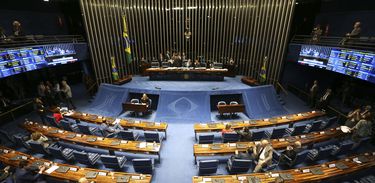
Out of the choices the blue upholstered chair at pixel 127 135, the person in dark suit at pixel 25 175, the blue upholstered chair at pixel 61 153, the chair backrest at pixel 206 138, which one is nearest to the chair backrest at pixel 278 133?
the chair backrest at pixel 206 138

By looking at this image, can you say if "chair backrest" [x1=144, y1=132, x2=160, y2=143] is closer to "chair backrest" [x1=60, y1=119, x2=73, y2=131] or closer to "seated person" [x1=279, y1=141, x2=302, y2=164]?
"chair backrest" [x1=60, y1=119, x2=73, y2=131]

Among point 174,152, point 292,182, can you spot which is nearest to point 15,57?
point 174,152

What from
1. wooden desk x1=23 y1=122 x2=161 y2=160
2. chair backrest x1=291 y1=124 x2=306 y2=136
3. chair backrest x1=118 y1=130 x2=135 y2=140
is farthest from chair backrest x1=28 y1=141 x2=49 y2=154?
chair backrest x1=291 y1=124 x2=306 y2=136

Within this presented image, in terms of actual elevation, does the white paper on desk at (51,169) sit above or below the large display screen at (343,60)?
below

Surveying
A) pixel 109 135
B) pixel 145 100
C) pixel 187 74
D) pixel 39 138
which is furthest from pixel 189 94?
pixel 39 138

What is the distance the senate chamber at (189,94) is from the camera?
20.3ft

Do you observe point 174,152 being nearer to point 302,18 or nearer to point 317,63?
point 317,63

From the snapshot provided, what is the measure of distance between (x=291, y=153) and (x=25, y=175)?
8202mm

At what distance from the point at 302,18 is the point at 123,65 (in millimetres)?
13744

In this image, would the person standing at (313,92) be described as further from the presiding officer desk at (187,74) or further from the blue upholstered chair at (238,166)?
the blue upholstered chair at (238,166)

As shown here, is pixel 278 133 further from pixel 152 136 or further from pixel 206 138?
pixel 152 136

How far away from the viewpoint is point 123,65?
49.8 ft

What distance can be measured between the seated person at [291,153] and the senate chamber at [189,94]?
40mm

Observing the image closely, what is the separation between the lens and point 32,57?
33.9 ft
